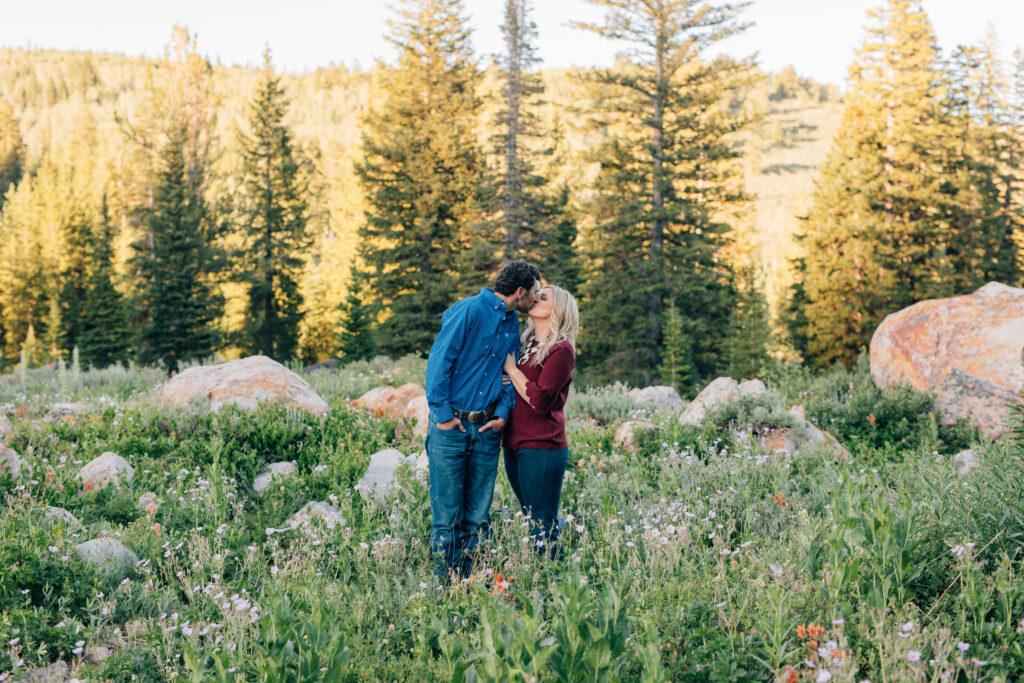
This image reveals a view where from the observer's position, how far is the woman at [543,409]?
4340mm

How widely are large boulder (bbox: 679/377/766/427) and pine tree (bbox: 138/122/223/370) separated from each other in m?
23.0

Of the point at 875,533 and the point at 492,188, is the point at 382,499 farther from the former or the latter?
the point at 492,188

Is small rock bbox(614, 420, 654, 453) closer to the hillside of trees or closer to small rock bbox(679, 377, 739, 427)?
small rock bbox(679, 377, 739, 427)

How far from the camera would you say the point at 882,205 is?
24234 mm

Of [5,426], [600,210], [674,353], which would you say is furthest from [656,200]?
[5,426]

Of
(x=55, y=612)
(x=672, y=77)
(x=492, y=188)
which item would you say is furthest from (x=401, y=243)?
(x=55, y=612)

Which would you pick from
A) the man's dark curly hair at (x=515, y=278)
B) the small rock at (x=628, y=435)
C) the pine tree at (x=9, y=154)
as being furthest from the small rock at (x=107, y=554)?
the pine tree at (x=9, y=154)

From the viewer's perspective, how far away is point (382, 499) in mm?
5969

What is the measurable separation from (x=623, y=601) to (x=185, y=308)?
28593mm

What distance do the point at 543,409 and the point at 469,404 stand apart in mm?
486

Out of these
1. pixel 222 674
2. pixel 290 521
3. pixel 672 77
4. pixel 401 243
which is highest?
pixel 672 77

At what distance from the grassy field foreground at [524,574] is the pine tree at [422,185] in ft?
61.5

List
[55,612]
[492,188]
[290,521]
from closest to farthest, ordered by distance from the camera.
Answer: [55,612], [290,521], [492,188]

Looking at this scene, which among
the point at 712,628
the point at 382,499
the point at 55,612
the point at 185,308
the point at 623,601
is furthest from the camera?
the point at 185,308
